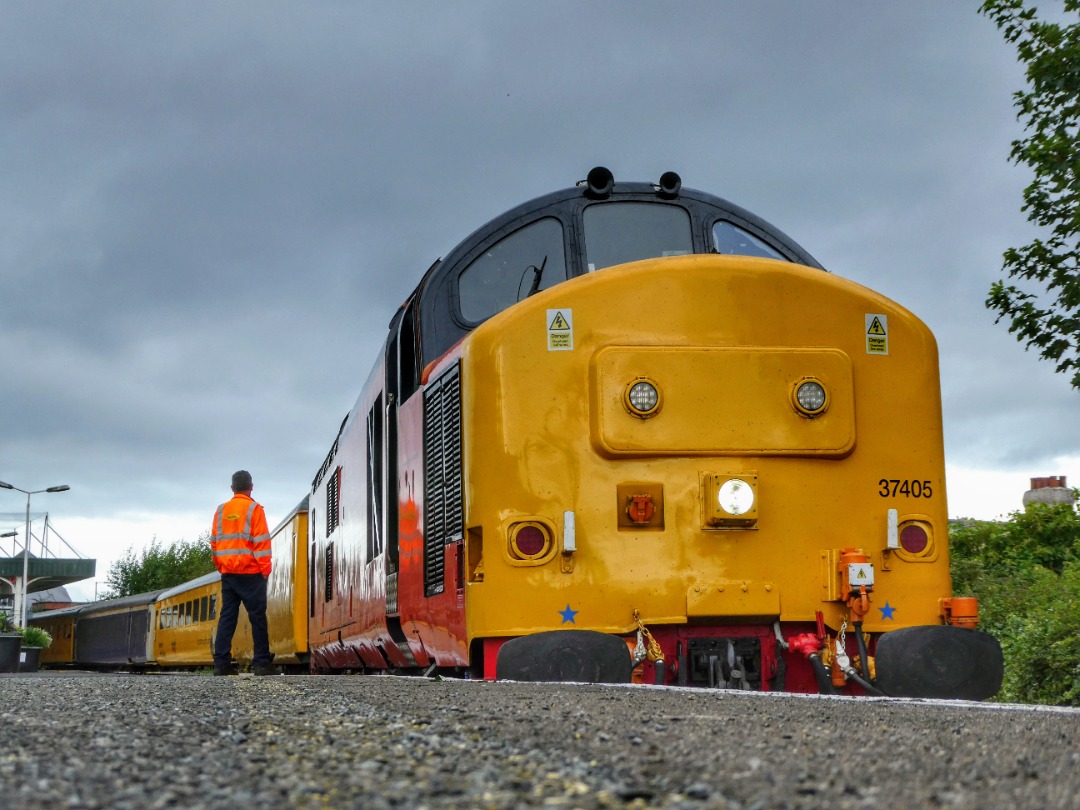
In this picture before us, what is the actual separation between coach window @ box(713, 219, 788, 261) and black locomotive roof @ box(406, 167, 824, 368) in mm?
52

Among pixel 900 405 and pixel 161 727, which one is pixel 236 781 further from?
pixel 900 405

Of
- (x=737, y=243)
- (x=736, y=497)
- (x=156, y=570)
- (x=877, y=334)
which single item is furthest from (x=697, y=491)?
(x=156, y=570)

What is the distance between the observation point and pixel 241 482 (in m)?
10.6

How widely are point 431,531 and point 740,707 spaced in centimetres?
315

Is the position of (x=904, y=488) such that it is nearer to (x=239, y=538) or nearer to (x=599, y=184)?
(x=599, y=184)

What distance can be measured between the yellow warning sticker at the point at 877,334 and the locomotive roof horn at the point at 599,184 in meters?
1.75

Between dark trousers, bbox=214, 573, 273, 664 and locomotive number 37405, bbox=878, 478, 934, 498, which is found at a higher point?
locomotive number 37405, bbox=878, 478, 934, 498

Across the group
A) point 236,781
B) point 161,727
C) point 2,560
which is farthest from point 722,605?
point 2,560

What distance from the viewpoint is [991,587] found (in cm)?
1883

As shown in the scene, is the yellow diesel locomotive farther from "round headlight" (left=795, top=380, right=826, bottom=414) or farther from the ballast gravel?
the ballast gravel

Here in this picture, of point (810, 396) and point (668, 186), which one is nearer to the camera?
point (810, 396)

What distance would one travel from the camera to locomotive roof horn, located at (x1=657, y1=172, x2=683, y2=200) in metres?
7.66

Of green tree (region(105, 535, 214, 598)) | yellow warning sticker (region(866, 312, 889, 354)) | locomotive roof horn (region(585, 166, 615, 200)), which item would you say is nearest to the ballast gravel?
yellow warning sticker (region(866, 312, 889, 354))

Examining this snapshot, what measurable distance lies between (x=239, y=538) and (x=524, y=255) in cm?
421
